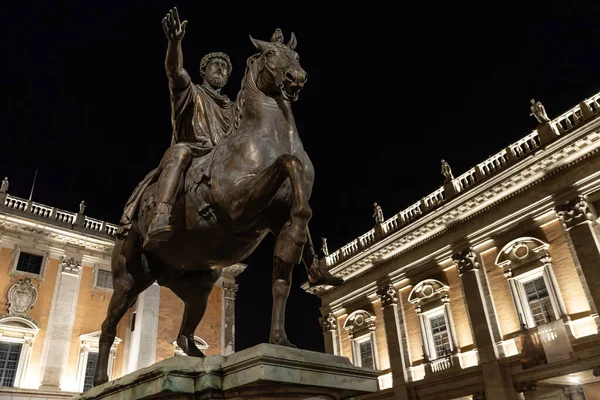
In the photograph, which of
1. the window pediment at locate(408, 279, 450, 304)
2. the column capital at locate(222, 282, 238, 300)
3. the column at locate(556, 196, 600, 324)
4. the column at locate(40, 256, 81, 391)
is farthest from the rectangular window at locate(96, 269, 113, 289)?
the column at locate(556, 196, 600, 324)

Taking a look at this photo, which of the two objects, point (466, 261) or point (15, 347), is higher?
point (466, 261)

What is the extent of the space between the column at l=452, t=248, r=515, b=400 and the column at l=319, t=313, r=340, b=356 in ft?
29.7

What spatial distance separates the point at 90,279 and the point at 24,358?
488 centimetres

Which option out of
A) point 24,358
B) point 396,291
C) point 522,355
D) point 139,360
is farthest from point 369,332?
point 24,358

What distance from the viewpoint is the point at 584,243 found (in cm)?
1642

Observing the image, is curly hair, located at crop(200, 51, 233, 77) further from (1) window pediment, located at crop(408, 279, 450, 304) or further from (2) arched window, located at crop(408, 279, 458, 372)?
(1) window pediment, located at crop(408, 279, 450, 304)

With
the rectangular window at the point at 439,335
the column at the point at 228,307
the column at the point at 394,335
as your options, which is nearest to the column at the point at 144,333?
the column at the point at 228,307

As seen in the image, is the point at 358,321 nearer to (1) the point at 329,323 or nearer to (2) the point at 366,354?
(2) the point at 366,354

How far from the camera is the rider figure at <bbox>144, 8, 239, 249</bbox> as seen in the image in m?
3.77

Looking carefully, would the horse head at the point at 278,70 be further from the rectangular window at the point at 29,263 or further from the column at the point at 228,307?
the column at the point at 228,307

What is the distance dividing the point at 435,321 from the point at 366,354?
4850mm

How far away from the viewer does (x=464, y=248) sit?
20.7 m

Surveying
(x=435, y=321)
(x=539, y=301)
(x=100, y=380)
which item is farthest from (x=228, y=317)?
(x=100, y=380)

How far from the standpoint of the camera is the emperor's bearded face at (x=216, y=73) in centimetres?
470
